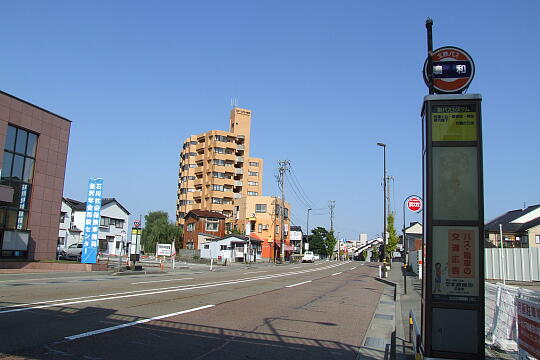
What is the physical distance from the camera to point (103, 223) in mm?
63250

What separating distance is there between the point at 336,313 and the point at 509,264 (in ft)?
57.5

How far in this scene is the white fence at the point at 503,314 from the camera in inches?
327

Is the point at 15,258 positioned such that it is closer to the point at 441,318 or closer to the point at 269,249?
the point at 441,318

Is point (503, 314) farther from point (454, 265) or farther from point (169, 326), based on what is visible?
point (169, 326)

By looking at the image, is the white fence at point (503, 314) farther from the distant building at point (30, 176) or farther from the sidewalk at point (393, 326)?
the distant building at point (30, 176)

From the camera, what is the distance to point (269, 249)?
8338cm

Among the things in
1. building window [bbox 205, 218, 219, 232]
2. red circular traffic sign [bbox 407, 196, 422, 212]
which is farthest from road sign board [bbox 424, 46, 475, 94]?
building window [bbox 205, 218, 219, 232]

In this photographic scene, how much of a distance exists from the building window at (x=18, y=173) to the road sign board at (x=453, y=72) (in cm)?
2976

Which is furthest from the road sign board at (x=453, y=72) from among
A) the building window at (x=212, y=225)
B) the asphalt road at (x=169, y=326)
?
the building window at (x=212, y=225)

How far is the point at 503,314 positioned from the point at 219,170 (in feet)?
276

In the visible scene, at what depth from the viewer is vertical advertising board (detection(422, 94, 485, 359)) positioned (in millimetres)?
5688

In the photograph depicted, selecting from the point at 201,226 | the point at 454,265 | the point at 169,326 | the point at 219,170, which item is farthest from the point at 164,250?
the point at 219,170

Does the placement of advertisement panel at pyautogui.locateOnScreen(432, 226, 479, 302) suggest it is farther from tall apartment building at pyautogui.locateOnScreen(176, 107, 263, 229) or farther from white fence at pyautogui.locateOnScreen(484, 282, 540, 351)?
tall apartment building at pyautogui.locateOnScreen(176, 107, 263, 229)

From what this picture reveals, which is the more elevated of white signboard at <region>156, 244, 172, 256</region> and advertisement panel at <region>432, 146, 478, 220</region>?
advertisement panel at <region>432, 146, 478, 220</region>
